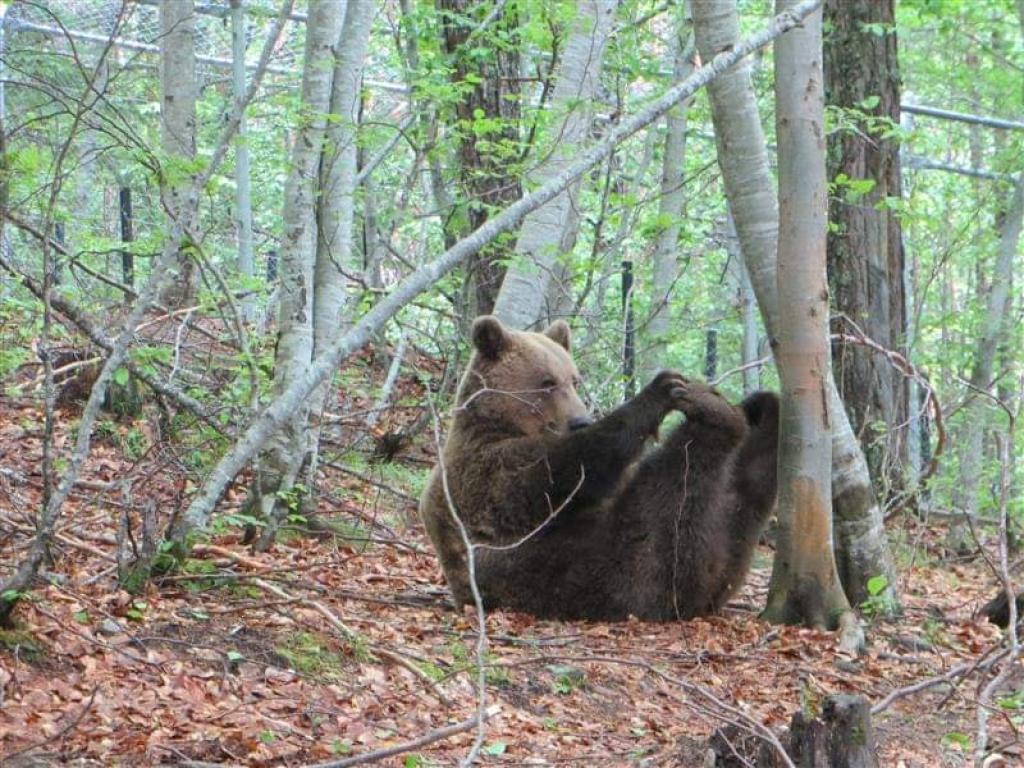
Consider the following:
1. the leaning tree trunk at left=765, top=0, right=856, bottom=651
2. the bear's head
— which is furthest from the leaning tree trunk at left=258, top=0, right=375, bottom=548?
the leaning tree trunk at left=765, top=0, right=856, bottom=651

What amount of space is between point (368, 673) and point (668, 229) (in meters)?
7.50

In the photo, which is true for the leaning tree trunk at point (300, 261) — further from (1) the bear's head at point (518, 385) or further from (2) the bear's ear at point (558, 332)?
(2) the bear's ear at point (558, 332)

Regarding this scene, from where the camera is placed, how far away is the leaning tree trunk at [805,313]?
21.7 feet

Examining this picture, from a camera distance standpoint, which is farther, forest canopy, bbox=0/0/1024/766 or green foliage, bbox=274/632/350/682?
green foliage, bbox=274/632/350/682

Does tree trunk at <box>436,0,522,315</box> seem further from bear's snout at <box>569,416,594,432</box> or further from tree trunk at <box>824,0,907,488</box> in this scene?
bear's snout at <box>569,416,594,432</box>

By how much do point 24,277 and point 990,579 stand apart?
26.1 ft

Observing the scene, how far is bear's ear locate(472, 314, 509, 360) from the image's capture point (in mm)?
7939

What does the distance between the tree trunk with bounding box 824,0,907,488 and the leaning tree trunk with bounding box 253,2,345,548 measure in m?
3.96

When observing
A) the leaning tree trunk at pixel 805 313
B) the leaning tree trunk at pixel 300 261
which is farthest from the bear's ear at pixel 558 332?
the leaning tree trunk at pixel 805 313

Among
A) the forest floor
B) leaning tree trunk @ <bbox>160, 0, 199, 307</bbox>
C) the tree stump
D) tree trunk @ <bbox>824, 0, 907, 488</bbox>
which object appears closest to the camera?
the tree stump

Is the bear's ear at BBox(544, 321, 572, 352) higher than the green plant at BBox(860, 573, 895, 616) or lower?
higher

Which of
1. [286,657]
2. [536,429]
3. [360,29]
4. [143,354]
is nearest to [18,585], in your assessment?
[286,657]

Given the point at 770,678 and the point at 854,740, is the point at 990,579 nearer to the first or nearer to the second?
the point at 770,678

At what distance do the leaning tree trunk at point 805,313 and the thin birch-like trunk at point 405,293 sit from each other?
565mm
